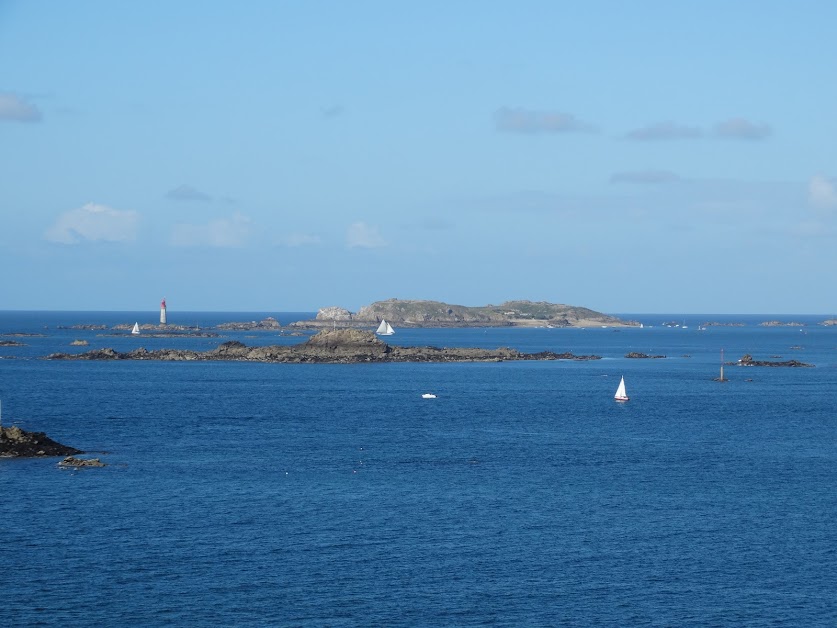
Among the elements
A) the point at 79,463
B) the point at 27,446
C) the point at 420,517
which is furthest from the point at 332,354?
the point at 420,517

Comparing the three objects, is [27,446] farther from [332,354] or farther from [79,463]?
[332,354]

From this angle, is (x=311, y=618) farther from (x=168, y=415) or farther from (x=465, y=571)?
(x=168, y=415)

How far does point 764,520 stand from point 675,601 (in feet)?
42.3

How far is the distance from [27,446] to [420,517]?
26.6 m

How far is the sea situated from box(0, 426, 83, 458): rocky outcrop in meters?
2.43

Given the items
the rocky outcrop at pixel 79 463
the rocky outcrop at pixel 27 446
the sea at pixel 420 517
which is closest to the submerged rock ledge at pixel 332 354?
the sea at pixel 420 517

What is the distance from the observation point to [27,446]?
199ft

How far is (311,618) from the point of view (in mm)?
33062

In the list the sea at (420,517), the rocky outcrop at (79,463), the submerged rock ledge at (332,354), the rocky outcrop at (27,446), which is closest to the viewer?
the sea at (420,517)

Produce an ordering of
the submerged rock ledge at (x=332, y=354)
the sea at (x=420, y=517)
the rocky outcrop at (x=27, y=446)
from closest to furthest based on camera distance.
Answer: the sea at (x=420, y=517)
the rocky outcrop at (x=27, y=446)
the submerged rock ledge at (x=332, y=354)

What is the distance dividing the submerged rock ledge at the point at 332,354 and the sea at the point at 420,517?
201 ft

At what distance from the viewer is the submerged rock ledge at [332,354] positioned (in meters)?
154

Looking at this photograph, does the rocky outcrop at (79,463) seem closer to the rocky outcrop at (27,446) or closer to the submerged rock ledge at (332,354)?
the rocky outcrop at (27,446)

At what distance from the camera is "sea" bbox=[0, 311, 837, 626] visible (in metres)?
34.6
